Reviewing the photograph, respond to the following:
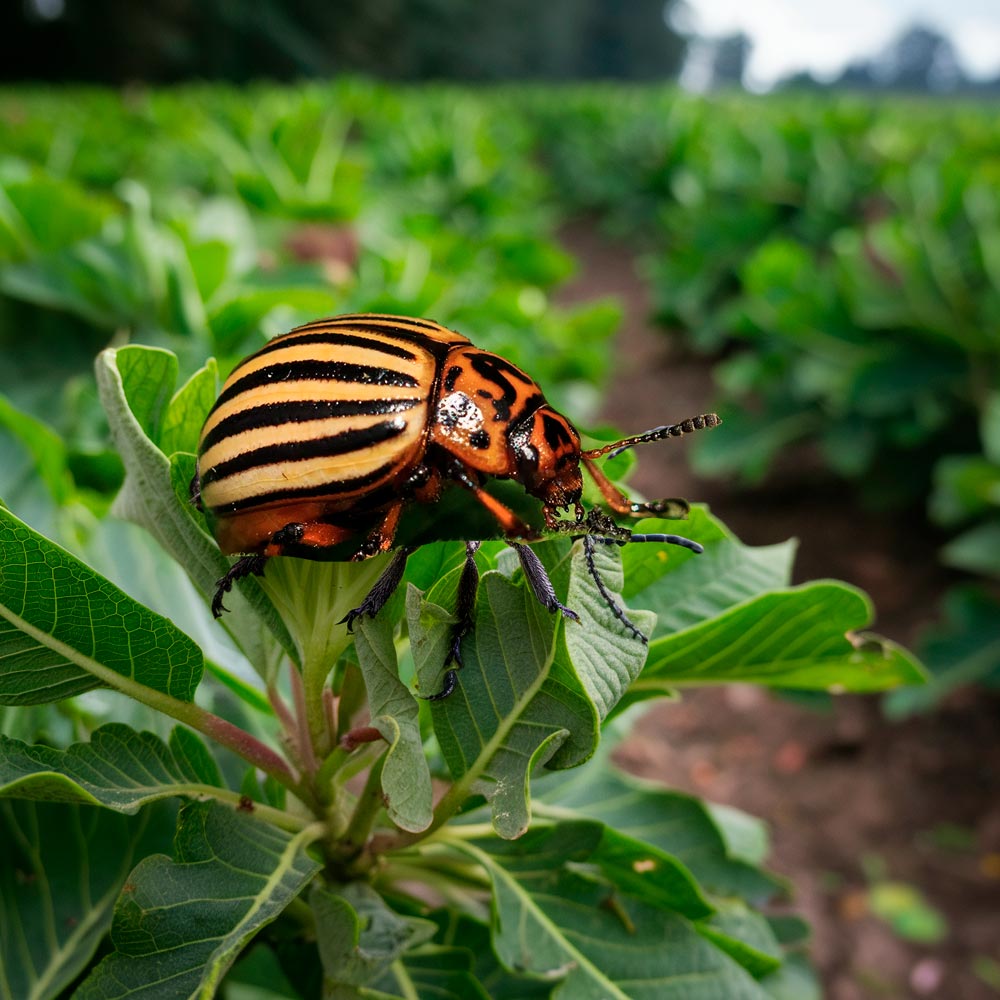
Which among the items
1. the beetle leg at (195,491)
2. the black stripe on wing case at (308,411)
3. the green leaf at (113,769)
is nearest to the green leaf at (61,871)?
the green leaf at (113,769)

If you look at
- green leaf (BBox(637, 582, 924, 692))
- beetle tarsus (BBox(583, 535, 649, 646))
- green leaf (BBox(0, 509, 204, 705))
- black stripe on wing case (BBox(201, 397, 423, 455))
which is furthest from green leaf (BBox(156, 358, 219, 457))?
green leaf (BBox(637, 582, 924, 692))

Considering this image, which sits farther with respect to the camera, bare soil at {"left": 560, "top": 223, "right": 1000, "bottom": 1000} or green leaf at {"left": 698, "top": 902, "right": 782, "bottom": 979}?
bare soil at {"left": 560, "top": 223, "right": 1000, "bottom": 1000}

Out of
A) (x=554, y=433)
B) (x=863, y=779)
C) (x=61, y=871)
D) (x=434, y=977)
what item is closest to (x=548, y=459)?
(x=554, y=433)

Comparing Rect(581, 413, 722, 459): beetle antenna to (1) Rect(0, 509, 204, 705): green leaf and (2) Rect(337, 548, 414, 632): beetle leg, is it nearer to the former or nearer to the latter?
(2) Rect(337, 548, 414, 632): beetle leg

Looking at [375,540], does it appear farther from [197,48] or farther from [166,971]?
[197,48]

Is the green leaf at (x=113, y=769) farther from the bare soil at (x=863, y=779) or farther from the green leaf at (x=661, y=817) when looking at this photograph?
the bare soil at (x=863, y=779)

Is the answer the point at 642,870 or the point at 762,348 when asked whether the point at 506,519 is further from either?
the point at 762,348

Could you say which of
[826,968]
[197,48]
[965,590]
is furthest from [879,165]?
[197,48]
